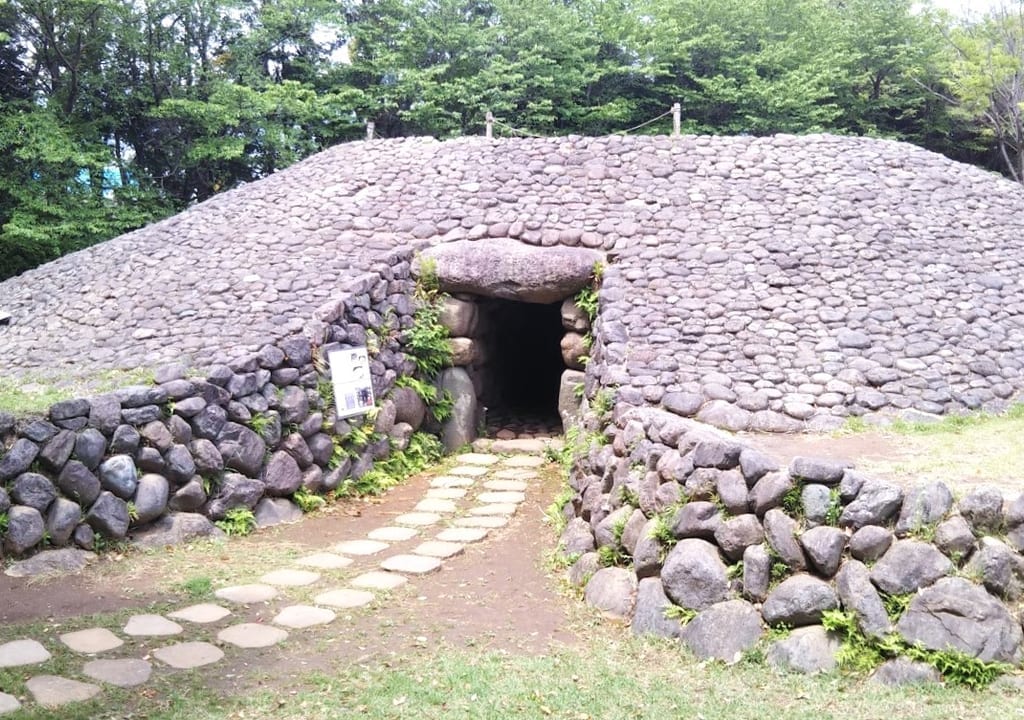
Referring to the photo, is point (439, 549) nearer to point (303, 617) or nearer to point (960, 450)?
point (303, 617)

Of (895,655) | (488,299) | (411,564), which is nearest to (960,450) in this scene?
(895,655)

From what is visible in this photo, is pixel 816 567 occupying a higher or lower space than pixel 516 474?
higher

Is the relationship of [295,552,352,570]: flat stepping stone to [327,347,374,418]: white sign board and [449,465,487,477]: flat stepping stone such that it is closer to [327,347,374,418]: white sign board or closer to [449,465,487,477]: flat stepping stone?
[327,347,374,418]: white sign board

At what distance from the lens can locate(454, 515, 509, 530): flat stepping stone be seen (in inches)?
271

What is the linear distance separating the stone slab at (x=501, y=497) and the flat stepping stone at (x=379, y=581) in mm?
2012

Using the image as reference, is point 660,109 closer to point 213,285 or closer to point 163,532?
point 213,285

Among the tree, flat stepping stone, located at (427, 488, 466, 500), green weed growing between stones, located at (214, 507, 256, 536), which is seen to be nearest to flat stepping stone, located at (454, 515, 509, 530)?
flat stepping stone, located at (427, 488, 466, 500)

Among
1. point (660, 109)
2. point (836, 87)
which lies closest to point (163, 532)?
point (660, 109)

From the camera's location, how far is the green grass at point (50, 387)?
18.6 ft

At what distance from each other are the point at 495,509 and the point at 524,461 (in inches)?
64.2

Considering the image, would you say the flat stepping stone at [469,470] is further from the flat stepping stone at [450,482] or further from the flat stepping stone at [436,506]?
the flat stepping stone at [436,506]

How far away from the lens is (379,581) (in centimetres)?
552

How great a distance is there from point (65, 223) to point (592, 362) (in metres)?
8.86

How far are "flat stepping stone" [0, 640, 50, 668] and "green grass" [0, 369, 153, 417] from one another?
1848mm
